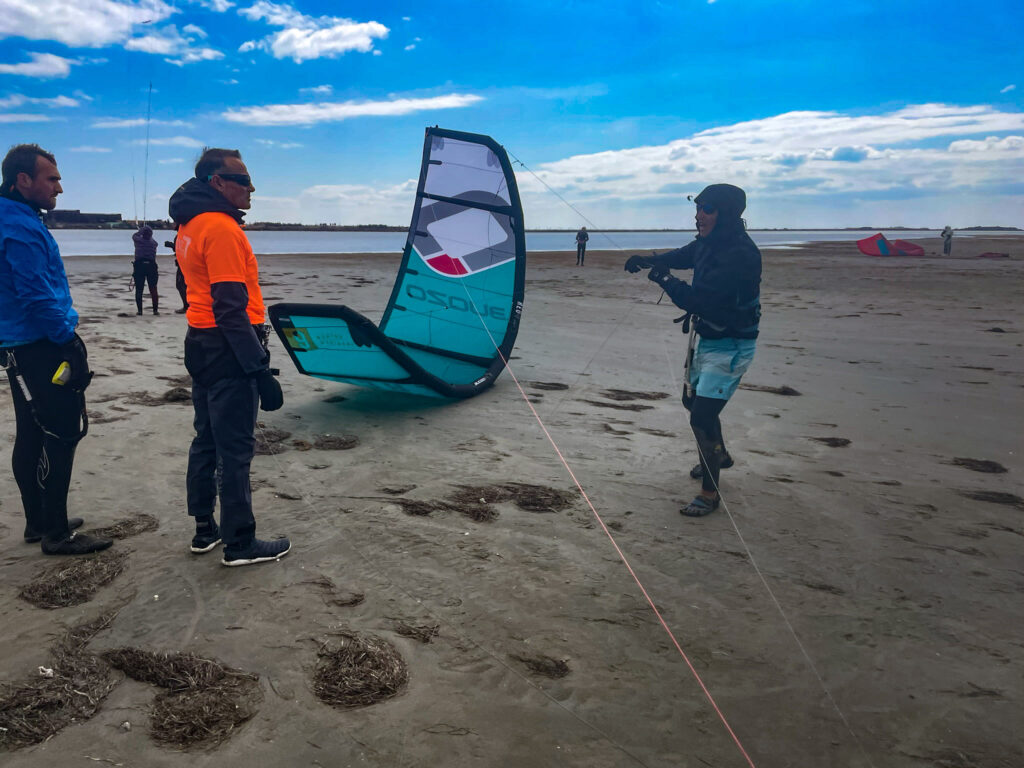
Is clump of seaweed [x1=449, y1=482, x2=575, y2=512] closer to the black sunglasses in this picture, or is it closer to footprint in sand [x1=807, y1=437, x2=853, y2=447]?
the black sunglasses

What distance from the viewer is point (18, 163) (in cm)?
326

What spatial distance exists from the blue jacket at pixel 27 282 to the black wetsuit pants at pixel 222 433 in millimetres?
627

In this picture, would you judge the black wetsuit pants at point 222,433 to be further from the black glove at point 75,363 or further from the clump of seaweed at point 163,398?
the clump of seaweed at point 163,398

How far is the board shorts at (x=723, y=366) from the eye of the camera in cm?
447

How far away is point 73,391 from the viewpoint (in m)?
3.47

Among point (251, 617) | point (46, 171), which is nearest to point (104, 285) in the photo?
point (46, 171)

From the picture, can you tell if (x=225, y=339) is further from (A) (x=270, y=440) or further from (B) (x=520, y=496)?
(A) (x=270, y=440)

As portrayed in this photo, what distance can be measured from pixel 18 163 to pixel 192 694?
2564 mm

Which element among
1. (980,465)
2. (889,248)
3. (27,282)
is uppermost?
(889,248)

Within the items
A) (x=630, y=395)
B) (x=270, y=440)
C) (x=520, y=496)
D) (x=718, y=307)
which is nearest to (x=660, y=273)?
(x=718, y=307)

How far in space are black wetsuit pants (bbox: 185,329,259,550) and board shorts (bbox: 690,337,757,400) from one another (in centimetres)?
274

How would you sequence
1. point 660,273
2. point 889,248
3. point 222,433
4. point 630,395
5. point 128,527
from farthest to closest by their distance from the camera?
point 889,248
point 630,395
point 660,273
point 128,527
point 222,433

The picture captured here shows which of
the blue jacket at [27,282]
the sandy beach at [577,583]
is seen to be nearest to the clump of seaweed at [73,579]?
the sandy beach at [577,583]

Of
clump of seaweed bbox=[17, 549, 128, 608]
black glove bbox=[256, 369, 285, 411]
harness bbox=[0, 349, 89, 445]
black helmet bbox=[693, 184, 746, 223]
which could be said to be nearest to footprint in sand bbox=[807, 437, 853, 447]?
black helmet bbox=[693, 184, 746, 223]
